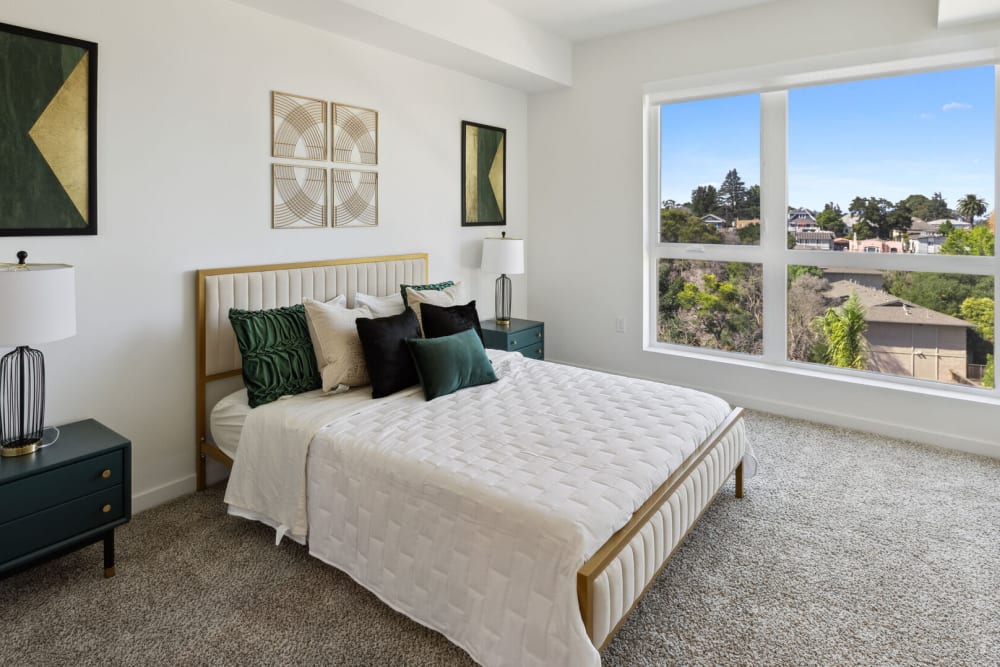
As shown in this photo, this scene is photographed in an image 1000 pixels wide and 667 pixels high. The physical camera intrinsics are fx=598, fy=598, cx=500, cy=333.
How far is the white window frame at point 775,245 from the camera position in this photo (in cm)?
351

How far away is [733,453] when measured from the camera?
273cm

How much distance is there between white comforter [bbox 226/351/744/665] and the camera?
1693 millimetres

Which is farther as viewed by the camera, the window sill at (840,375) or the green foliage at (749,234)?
the green foliage at (749,234)

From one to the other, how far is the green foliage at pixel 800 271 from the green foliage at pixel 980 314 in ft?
2.65

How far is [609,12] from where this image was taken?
405cm

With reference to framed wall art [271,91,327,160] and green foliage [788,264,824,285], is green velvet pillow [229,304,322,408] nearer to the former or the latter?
framed wall art [271,91,327,160]

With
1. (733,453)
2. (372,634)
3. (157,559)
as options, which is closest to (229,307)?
(157,559)

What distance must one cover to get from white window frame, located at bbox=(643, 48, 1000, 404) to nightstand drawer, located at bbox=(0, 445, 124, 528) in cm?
367

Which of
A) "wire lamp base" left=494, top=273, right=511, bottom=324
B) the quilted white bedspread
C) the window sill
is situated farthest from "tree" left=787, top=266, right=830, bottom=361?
"wire lamp base" left=494, top=273, right=511, bottom=324

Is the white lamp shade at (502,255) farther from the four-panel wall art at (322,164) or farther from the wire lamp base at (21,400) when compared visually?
the wire lamp base at (21,400)

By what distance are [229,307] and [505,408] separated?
1.47 meters

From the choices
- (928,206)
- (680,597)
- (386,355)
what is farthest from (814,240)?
(386,355)

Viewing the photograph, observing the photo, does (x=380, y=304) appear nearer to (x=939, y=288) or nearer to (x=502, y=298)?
(x=502, y=298)

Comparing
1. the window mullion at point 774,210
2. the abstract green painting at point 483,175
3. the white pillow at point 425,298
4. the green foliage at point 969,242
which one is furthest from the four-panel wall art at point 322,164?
the green foliage at point 969,242
